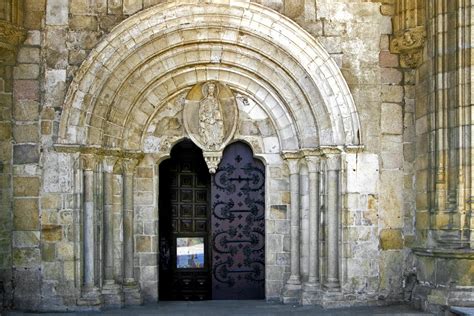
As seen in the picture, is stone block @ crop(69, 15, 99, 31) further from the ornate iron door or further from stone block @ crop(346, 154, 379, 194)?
stone block @ crop(346, 154, 379, 194)

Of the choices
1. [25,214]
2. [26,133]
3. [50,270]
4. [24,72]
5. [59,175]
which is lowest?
[50,270]

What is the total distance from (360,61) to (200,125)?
6.92 feet

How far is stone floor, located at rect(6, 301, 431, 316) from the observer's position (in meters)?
6.93

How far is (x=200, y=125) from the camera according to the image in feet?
25.5

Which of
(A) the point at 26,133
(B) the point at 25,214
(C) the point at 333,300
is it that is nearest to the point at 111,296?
(B) the point at 25,214

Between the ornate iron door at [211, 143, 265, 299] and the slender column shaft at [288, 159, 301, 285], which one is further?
the ornate iron door at [211, 143, 265, 299]

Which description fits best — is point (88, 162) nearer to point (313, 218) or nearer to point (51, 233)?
point (51, 233)

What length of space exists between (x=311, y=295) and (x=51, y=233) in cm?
310

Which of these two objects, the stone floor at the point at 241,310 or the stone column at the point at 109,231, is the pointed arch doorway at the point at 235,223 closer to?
the stone floor at the point at 241,310

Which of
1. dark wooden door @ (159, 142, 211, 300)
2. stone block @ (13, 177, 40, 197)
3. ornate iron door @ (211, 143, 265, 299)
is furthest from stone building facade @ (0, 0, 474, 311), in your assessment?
dark wooden door @ (159, 142, 211, 300)

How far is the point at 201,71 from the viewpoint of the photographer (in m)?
7.73

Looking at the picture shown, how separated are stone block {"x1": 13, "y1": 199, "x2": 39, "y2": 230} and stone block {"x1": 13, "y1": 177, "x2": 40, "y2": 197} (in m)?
0.09

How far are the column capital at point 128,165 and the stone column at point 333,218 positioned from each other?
2371mm

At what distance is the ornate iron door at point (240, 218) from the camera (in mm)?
8023
